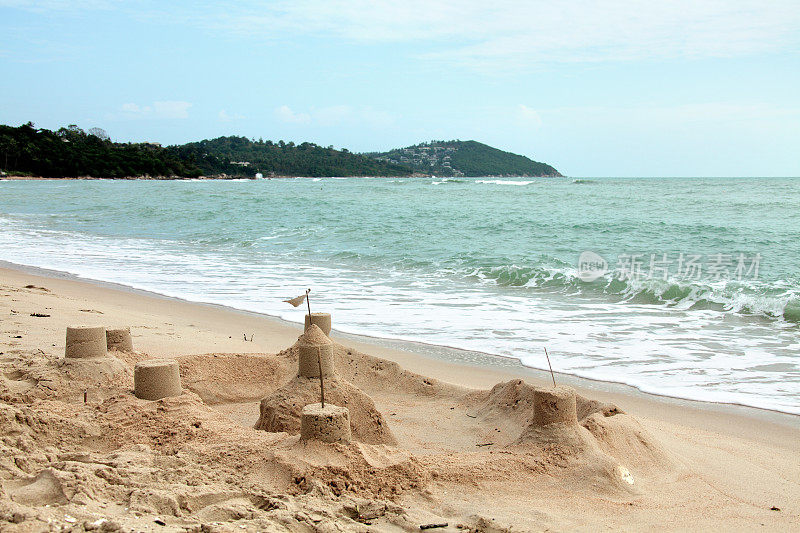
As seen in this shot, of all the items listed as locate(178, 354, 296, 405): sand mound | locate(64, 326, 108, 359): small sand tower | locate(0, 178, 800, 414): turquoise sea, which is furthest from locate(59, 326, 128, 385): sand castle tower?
locate(0, 178, 800, 414): turquoise sea

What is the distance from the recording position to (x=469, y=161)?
392ft

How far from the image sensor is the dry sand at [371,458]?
9.12 ft

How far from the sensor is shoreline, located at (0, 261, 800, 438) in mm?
4812

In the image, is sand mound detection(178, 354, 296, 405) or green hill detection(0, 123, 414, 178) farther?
green hill detection(0, 123, 414, 178)

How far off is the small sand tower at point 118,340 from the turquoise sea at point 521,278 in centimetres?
291

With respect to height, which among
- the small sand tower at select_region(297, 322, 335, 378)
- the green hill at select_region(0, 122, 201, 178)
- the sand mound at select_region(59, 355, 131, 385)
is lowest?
the sand mound at select_region(59, 355, 131, 385)

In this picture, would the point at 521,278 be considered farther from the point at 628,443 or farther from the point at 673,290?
the point at 628,443

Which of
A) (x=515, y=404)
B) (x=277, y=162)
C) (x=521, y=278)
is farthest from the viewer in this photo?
(x=277, y=162)

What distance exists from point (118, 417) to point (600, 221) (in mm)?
21364

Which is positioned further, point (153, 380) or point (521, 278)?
point (521, 278)

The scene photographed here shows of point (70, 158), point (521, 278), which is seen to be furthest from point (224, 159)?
point (521, 278)

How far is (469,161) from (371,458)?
118618mm

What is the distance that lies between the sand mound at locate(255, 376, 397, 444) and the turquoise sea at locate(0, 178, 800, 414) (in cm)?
257

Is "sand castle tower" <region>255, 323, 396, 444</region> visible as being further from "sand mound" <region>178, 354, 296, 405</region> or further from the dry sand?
"sand mound" <region>178, 354, 296, 405</region>
